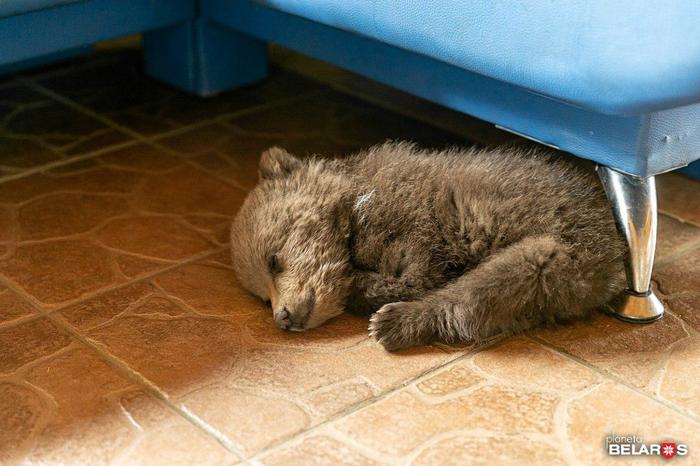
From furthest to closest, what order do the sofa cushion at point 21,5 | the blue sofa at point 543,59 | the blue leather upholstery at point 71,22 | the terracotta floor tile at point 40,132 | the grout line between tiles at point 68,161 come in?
the terracotta floor tile at point 40,132, the grout line between tiles at point 68,161, the blue leather upholstery at point 71,22, the sofa cushion at point 21,5, the blue sofa at point 543,59

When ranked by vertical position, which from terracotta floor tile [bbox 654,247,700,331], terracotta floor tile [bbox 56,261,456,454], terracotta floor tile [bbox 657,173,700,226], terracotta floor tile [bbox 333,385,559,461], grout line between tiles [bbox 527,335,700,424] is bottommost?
terracotta floor tile [bbox 56,261,456,454]

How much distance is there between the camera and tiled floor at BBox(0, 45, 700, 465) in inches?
75.1

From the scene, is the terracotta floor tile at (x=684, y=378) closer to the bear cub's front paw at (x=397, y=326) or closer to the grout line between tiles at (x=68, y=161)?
the bear cub's front paw at (x=397, y=326)

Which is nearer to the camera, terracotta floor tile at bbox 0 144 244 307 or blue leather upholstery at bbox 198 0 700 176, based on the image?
blue leather upholstery at bbox 198 0 700 176

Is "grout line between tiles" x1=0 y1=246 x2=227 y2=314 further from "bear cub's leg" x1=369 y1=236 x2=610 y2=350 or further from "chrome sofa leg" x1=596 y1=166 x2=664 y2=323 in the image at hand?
"chrome sofa leg" x1=596 y1=166 x2=664 y2=323

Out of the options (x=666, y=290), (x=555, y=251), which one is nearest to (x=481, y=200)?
(x=555, y=251)

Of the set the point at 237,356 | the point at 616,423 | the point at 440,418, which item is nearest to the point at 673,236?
the point at 616,423

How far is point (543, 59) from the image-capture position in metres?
2.13

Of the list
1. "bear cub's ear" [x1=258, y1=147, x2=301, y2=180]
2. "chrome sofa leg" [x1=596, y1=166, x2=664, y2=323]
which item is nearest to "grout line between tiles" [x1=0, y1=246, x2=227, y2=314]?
"bear cub's ear" [x1=258, y1=147, x2=301, y2=180]

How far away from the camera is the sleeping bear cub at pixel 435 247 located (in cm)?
216

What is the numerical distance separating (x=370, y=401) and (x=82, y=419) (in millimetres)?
596

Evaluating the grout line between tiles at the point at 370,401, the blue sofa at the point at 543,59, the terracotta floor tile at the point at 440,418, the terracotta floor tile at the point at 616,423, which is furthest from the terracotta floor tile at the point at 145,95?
the terracotta floor tile at the point at 616,423

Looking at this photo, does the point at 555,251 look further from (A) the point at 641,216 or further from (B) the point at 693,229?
(B) the point at 693,229

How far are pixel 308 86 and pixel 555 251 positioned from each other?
1811 millimetres
